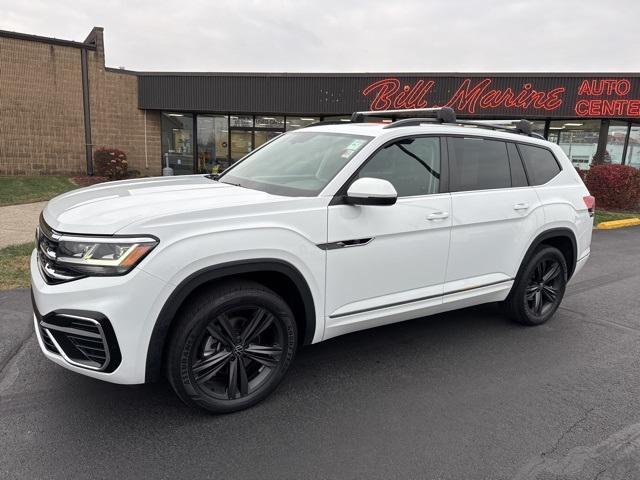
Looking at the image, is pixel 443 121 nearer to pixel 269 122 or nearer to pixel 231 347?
pixel 231 347

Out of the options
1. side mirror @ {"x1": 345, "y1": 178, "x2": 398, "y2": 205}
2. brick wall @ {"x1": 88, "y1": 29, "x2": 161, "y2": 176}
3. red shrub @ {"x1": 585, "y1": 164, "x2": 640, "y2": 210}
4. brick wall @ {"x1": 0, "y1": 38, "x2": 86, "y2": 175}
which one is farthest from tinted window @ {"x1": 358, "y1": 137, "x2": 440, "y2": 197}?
brick wall @ {"x1": 88, "y1": 29, "x2": 161, "y2": 176}

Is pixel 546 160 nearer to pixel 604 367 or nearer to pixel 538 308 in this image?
pixel 538 308

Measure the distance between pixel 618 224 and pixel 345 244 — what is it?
10.8 meters

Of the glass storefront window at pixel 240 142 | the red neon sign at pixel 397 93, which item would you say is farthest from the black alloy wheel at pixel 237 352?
the glass storefront window at pixel 240 142

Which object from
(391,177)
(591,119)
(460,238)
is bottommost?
(460,238)

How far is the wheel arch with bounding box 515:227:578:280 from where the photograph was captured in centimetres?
446

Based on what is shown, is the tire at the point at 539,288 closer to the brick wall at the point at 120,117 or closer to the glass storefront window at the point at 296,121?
the glass storefront window at the point at 296,121

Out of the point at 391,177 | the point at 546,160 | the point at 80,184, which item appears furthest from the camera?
the point at 80,184

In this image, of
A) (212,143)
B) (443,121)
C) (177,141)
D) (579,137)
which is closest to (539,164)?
(443,121)

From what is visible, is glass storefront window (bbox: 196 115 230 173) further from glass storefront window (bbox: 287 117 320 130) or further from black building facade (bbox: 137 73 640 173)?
glass storefront window (bbox: 287 117 320 130)

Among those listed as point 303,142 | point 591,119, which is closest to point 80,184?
point 303,142

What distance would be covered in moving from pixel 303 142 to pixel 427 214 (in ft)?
4.02

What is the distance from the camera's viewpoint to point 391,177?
3604 millimetres

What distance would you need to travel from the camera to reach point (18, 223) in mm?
9094
